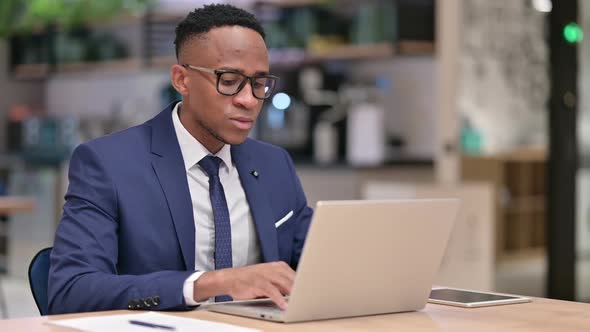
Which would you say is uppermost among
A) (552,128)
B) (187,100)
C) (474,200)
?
(187,100)

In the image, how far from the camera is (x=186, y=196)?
2.21m

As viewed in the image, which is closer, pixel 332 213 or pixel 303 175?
pixel 332 213

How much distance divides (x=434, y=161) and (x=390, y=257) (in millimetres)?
4180

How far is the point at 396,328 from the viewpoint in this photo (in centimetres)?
171

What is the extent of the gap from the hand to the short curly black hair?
2.04 ft

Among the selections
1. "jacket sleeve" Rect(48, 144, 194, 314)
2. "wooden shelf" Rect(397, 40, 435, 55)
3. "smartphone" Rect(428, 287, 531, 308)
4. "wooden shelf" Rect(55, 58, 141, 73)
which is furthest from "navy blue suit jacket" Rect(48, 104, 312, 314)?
"wooden shelf" Rect(55, 58, 141, 73)

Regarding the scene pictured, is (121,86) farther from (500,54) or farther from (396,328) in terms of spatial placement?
(396,328)

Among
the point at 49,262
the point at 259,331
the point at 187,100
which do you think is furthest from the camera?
the point at 187,100

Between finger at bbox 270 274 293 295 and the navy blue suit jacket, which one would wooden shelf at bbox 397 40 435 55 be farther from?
finger at bbox 270 274 293 295

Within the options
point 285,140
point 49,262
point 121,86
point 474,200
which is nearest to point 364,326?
point 49,262

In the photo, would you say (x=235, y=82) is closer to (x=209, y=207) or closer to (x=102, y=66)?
(x=209, y=207)

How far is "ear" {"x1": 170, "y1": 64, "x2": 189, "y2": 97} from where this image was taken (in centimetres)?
229

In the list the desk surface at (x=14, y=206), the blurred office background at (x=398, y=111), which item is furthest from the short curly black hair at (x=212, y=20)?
the desk surface at (x=14, y=206)

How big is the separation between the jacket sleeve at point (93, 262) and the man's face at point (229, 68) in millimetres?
263
